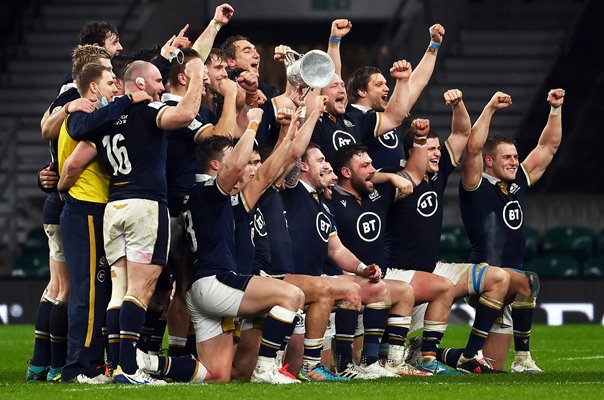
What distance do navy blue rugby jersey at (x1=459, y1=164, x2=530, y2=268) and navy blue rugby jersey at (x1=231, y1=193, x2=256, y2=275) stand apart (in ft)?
7.87

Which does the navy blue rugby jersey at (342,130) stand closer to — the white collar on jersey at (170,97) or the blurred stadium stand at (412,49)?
the white collar on jersey at (170,97)

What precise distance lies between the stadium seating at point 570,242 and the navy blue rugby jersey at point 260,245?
9.94 meters

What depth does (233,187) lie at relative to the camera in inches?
348

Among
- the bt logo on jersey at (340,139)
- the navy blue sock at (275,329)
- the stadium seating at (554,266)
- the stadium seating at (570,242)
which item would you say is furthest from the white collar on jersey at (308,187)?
the stadium seating at (570,242)

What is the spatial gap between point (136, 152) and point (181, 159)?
2.41 ft

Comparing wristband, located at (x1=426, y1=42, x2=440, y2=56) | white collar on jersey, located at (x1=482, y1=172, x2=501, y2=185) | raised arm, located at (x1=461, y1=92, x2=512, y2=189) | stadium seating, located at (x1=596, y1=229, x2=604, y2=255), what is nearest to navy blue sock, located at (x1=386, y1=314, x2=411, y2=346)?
raised arm, located at (x1=461, y1=92, x2=512, y2=189)

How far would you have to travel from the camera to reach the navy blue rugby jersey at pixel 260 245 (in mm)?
9312

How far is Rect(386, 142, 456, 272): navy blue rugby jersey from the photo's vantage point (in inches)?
415

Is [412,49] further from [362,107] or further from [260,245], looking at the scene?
[260,245]

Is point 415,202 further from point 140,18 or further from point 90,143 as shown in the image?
point 140,18

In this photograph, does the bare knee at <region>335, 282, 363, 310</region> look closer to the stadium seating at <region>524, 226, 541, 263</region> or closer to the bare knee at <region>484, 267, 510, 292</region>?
the bare knee at <region>484, 267, 510, 292</region>

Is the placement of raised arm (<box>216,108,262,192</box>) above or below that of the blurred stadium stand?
below

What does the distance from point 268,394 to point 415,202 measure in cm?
303

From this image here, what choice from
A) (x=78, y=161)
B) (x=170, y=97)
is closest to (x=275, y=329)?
(x=78, y=161)
